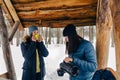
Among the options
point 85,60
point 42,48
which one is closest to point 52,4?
point 42,48

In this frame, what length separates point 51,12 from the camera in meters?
4.84

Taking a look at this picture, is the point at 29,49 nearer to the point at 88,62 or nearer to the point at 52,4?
the point at 52,4

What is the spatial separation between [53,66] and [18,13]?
9522 mm

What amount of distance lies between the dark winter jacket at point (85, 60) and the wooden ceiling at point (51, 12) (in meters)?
0.96

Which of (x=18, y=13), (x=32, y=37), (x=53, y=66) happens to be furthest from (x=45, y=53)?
(x=53, y=66)

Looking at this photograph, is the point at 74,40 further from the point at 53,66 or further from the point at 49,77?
the point at 53,66

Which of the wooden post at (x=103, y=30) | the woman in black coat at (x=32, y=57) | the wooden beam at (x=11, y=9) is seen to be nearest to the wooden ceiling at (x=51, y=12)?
the wooden beam at (x=11, y=9)

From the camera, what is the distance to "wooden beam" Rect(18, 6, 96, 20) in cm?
434

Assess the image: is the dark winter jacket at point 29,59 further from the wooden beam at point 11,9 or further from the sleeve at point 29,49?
the wooden beam at point 11,9

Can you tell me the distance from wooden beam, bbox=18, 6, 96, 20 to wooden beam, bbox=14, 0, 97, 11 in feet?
0.31

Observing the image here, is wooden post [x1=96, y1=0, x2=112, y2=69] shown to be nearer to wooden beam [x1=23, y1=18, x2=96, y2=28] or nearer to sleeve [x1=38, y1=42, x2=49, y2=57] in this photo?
wooden beam [x1=23, y1=18, x2=96, y2=28]

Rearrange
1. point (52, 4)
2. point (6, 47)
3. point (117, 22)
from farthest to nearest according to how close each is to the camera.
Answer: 1. point (6, 47)
2. point (52, 4)
3. point (117, 22)

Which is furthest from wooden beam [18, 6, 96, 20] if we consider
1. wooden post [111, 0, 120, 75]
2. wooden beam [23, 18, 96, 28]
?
wooden post [111, 0, 120, 75]

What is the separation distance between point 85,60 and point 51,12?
1.69 m
